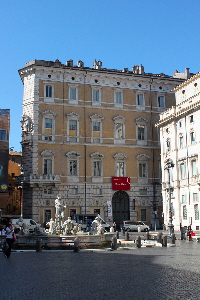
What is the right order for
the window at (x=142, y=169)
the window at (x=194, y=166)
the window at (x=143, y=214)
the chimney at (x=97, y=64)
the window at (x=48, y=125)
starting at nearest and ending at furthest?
the window at (x=194, y=166), the window at (x=48, y=125), the window at (x=143, y=214), the window at (x=142, y=169), the chimney at (x=97, y=64)

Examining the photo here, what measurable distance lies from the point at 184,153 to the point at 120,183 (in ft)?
26.9

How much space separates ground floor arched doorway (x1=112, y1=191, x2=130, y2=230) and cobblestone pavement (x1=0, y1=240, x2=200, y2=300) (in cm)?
2797

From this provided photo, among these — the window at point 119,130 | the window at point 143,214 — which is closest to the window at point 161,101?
the window at point 119,130

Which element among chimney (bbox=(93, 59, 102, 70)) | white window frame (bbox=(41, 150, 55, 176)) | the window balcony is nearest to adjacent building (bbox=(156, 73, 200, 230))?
chimney (bbox=(93, 59, 102, 70))

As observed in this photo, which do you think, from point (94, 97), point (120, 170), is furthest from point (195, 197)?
point (94, 97)

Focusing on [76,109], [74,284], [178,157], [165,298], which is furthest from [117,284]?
[76,109]

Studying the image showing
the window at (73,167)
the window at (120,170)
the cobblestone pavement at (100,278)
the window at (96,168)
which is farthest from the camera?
the window at (120,170)

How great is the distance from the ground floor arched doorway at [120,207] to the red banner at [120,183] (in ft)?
2.44

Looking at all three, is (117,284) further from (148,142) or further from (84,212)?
(148,142)

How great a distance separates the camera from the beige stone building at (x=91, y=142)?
42.0 metres

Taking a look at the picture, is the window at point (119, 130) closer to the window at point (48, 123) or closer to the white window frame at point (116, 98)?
the white window frame at point (116, 98)

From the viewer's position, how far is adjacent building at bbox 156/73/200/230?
3803cm

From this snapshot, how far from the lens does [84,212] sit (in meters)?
42.7

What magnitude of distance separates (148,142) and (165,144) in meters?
3.03
